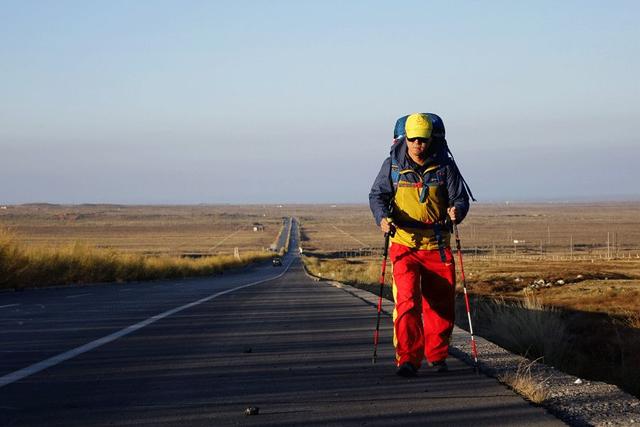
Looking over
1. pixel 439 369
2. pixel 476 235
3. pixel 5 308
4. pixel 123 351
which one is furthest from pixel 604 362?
pixel 476 235

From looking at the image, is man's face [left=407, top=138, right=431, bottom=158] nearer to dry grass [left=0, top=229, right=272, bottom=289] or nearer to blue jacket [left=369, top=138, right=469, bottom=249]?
blue jacket [left=369, top=138, right=469, bottom=249]

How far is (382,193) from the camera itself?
7523 millimetres

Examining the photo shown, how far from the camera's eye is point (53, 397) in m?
6.34

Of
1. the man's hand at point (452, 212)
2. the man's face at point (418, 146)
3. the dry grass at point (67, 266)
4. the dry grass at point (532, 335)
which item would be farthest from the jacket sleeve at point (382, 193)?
the dry grass at point (67, 266)

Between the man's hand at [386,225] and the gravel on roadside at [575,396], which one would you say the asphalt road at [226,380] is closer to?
the gravel on roadside at [575,396]

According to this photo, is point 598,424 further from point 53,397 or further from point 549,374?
point 53,397

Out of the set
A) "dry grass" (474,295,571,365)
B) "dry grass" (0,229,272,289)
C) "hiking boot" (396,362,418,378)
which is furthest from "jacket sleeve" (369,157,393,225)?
"dry grass" (0,229,272,289)

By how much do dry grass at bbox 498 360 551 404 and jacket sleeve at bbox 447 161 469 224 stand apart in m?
1.38

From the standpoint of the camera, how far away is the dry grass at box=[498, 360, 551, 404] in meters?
6.34

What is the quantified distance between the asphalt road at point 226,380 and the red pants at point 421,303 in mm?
243

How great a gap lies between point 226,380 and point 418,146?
254 cm

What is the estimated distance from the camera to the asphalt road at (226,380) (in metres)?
5.73

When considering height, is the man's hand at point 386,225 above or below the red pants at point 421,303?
above

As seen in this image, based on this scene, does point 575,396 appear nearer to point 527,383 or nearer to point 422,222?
point 527,383
